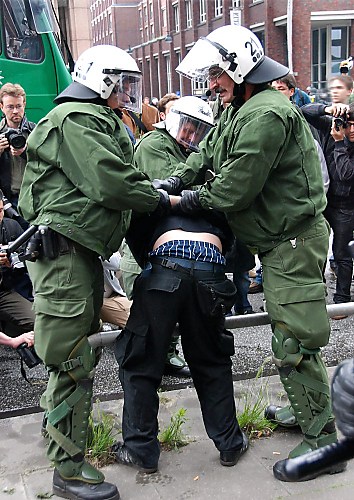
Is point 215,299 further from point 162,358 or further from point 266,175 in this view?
point 266,175

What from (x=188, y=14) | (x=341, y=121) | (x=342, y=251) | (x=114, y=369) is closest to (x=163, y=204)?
(x=114, y=369)

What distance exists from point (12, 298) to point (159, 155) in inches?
58.4

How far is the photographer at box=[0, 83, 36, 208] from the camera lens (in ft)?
18.1

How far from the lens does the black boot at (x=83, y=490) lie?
288cm

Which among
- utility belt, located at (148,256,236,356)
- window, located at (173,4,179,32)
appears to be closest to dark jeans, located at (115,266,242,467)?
utility belt, located at (148,256,236,356)

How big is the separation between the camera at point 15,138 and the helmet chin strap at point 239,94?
2921 mm

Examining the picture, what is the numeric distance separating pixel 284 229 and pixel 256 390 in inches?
57.4

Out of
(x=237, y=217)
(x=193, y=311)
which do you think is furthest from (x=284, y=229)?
(x=193, y=311)

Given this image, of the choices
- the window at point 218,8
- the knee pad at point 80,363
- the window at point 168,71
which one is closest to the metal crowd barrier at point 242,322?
the knee pad at point 80,363

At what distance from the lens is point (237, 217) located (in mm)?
3031

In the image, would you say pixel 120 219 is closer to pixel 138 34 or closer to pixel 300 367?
pixel 300 367

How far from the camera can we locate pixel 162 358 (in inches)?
→ 121

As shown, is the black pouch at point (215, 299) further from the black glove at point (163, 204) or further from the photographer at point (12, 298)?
the photographer at point (12, 298)

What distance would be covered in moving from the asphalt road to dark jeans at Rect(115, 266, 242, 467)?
0.94m
